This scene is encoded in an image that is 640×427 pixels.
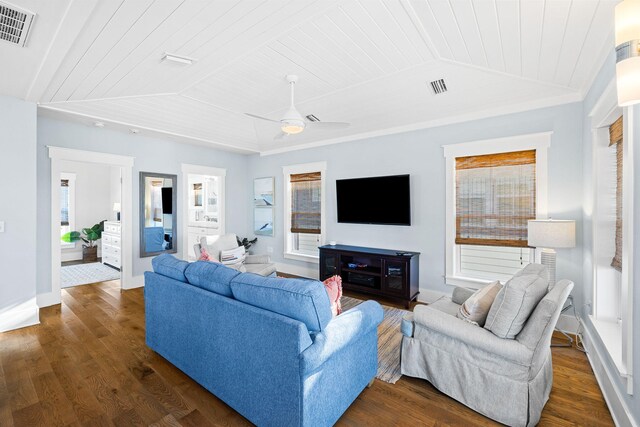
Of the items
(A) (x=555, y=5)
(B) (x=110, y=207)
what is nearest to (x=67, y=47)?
(A) (x=555, y=5)

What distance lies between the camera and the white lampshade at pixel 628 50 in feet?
4.02

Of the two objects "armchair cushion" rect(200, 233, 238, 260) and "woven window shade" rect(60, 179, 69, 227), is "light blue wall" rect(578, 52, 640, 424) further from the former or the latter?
"woven window shade" rect(60, 179, 69, 227)

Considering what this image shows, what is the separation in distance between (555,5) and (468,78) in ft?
4.05

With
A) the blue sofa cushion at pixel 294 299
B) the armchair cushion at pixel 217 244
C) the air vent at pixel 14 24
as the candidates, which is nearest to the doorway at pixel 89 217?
the armchair cushion at pixel 217 244

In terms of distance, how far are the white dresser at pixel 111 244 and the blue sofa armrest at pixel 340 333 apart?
604 cm

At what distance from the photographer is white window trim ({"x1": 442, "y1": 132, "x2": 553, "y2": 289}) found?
3.42 meters

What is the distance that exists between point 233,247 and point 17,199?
2599 millimetres

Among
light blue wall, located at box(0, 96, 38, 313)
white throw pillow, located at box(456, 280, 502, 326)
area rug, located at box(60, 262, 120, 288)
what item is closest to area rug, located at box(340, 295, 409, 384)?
white throw pillow, located at box(456, 280, 502, 326)

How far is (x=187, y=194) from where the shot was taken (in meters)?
5.75

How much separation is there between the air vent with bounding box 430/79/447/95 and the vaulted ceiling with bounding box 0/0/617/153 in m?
0.07

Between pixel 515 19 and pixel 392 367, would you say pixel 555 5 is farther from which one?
pixel 392 367

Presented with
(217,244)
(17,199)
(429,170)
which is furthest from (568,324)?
(17,199)

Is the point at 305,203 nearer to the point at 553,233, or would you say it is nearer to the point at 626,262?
the point at 553,233

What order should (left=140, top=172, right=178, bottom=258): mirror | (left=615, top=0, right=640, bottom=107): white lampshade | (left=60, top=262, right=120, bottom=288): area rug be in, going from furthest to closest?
(left=60, top=262, right=120, bottom=288): area rug
(left=140, top=172, right=178, bottom=258): mirror
(left=615, top=0, right=640, bottom=107): white lampshade
